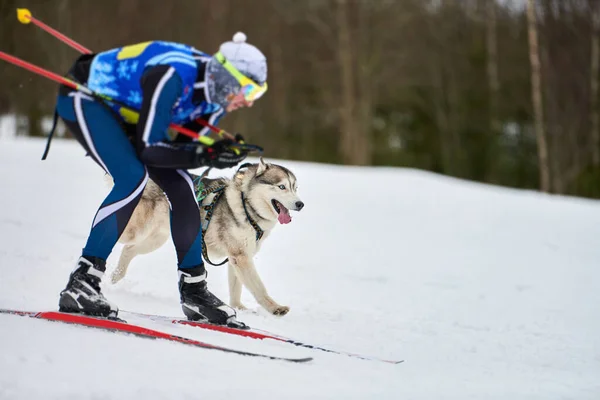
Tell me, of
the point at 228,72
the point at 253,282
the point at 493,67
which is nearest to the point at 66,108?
the point at 228,72

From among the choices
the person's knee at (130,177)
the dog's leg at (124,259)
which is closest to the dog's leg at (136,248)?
the dog's leg at (124,259)

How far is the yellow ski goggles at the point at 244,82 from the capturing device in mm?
3549

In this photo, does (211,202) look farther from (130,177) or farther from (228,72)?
(228,72)

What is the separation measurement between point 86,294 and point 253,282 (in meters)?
1.42

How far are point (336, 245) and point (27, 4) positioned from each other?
38.4ft

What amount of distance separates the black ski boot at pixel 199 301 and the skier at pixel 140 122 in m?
0.28

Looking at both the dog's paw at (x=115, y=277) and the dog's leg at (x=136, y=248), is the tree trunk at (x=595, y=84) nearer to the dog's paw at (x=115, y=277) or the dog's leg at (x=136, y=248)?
the dog's leg at (x=136, y=248)

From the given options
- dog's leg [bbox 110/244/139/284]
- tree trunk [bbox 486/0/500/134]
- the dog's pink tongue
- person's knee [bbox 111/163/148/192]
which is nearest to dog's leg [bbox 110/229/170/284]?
dog's leg [bbox 110/244/139/284]

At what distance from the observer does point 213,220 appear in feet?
16.5

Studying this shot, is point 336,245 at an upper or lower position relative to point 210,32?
lower

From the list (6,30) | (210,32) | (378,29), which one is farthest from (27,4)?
(378,29)

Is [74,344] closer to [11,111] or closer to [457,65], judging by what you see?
[11,111]

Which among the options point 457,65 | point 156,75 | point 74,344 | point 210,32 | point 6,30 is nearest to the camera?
point 74,344

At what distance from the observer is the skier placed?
342 cm
